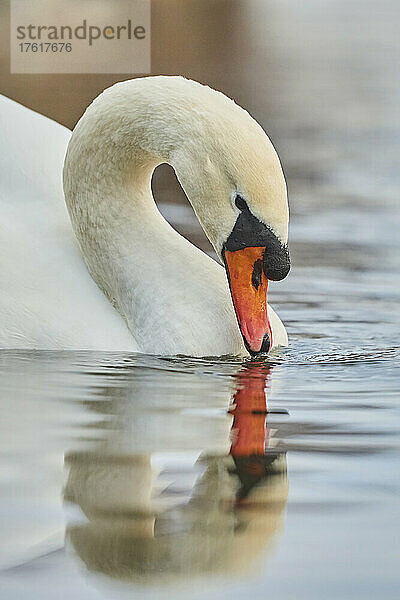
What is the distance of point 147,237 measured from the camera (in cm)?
535

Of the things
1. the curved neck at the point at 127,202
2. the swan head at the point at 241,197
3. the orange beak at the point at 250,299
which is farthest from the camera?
the curved neck at the point at 127,202

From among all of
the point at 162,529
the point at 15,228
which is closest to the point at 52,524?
the point at 162,529

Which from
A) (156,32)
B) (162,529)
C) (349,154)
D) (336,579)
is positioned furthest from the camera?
(156,32)

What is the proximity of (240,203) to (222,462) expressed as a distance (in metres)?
1.57

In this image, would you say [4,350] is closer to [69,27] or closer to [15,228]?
[15,228]

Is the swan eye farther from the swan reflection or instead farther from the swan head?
the swan reflection

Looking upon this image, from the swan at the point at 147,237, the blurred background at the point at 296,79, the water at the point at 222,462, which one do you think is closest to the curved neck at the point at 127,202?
the swan at the point at 147,237

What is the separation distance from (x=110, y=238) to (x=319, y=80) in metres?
9.62

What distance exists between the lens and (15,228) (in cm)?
534

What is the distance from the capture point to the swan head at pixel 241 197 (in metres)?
4.71

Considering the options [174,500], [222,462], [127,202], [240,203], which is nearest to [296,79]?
[127,202]

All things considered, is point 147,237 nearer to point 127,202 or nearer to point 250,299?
point 127,202

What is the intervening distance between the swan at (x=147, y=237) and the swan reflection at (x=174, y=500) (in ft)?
3.52

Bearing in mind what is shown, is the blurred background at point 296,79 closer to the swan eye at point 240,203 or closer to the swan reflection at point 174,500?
the swan eye at point 240,203
